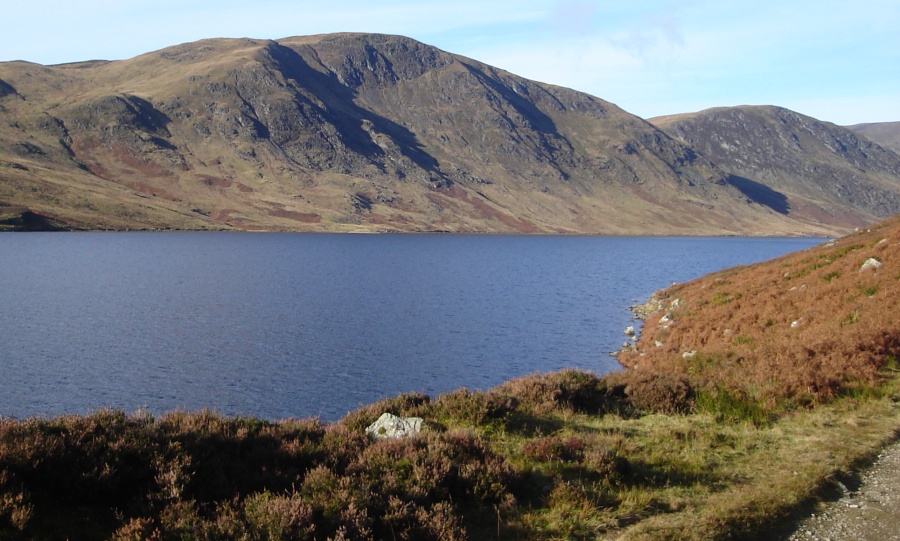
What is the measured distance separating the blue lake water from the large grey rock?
4.51m

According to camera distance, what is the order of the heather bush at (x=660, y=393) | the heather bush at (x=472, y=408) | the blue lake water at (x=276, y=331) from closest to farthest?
the heather bush at (x=472, y=408), the heather bush at (x=660, y=393), the blue lake water at (x=276, y=331)

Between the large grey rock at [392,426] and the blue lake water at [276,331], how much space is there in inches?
177

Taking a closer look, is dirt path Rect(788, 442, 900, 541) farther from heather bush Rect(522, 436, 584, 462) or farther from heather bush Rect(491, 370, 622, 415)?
heather bush Rect(491, 370, 622, 415)

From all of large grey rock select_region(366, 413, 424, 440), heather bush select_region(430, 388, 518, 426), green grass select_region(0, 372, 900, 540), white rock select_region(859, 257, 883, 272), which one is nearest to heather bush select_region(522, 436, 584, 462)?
green grass select_region(0, 372, 900, 540)

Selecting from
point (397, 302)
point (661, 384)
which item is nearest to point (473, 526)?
point (661, 384)

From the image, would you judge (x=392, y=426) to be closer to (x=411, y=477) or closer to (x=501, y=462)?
(x=501, y=462)

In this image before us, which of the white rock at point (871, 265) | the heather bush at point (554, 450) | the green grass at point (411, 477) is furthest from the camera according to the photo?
the white rock at point (871, 265)

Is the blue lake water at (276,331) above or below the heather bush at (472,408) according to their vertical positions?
below

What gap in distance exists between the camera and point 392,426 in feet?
39.2

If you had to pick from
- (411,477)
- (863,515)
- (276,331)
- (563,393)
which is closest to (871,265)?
(563,393)

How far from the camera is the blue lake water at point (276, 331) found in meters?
35.5

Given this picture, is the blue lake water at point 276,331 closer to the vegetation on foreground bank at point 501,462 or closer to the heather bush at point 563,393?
the vegetation on foreground bank at point 501,462

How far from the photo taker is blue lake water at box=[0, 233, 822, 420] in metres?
35.5

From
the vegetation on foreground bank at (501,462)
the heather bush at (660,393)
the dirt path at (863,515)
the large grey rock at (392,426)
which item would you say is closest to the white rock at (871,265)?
the vegetation on foreground bank at (501,462)
